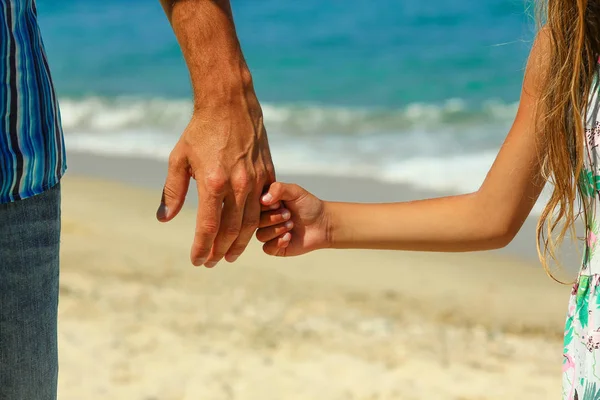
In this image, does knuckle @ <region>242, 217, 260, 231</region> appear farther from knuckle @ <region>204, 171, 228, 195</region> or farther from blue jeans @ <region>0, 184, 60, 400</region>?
blue jeans @ <region>0, 184, 60, 400</region>

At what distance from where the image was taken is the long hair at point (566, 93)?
5.22ft

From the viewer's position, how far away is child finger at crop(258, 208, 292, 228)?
6.66 feet

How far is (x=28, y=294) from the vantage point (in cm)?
160

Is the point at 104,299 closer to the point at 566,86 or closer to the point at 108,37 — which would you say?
the point at 566,86

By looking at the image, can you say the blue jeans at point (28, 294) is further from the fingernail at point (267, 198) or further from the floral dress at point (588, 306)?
the floral dress at point (588, 306)

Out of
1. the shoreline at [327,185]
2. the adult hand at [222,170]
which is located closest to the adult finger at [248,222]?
the adult hand at [222,170]

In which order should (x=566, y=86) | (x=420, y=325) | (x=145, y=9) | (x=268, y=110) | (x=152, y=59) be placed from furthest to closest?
(x=145, y=9) → (x=152, y=59) → (x=268, y=110) → (x=420, y=325) → (x=566, y=86)

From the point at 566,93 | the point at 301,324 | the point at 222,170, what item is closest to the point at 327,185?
the point at 301,324

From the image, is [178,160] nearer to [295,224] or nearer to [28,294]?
[295,224]

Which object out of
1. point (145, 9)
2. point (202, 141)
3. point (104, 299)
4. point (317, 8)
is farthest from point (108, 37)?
point (202, 141)

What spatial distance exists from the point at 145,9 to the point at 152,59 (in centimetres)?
376

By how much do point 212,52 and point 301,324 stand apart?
8.31 feet

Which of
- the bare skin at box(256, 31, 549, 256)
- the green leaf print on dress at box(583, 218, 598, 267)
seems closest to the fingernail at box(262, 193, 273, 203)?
the bare skin at box(256, 31, 549, 256)

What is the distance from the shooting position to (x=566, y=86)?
161 cm
